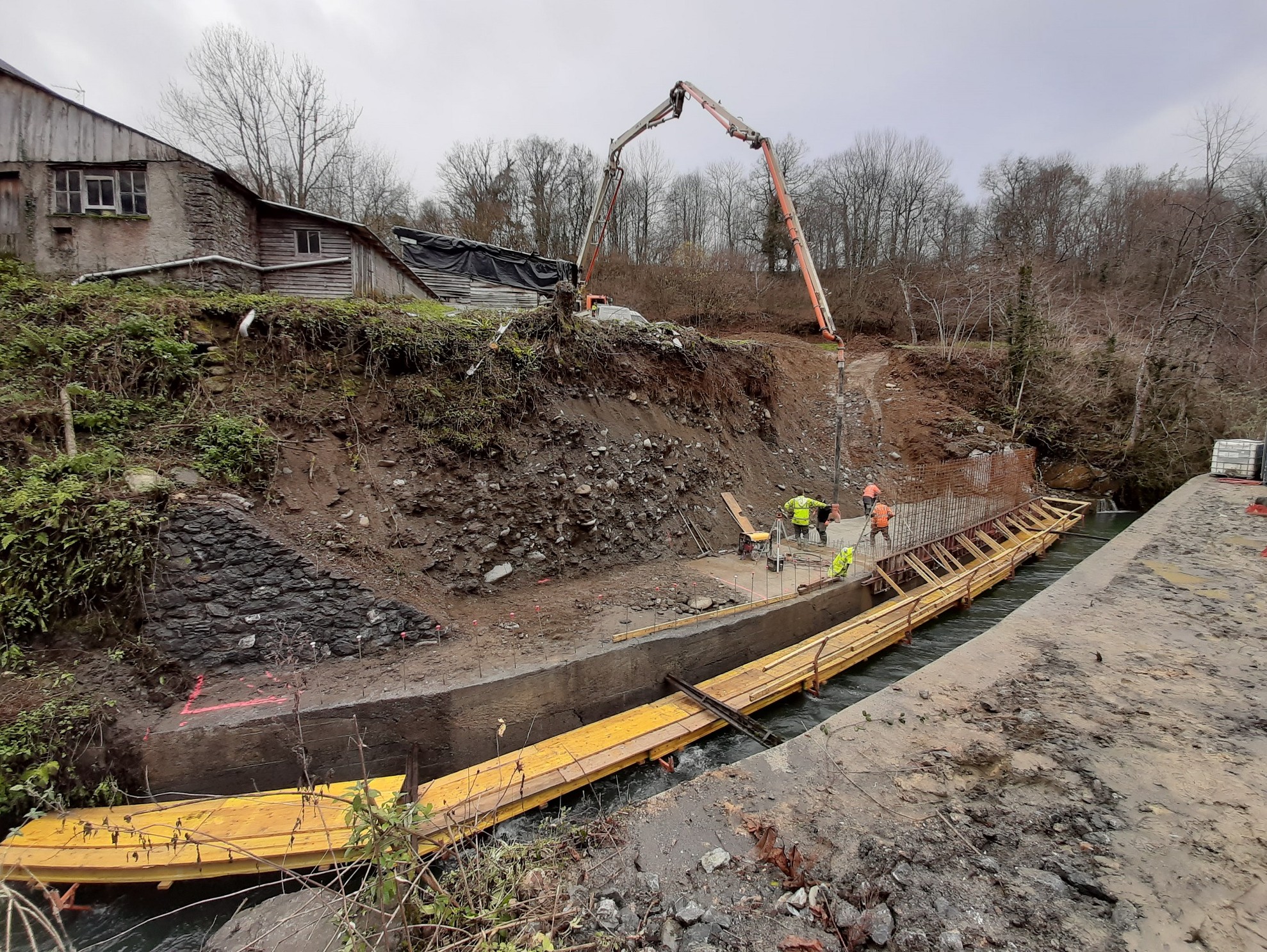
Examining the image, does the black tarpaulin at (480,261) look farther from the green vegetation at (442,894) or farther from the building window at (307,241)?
the green vegetation at (442,894)

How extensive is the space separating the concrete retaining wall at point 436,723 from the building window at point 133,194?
400 inches

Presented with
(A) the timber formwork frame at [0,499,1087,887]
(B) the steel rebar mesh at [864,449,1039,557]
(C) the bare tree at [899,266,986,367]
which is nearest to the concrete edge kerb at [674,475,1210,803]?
(A) the timber formwork frame at [0,499,1087,887]

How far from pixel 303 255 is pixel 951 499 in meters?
16.3

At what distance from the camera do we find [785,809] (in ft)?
11.7

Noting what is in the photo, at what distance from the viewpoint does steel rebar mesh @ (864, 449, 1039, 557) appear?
11.1 m

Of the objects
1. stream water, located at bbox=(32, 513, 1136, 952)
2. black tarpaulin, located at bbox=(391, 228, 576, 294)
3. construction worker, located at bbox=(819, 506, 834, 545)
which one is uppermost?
black tarpaulin, located at bbox=(391, 228, 576, 294)

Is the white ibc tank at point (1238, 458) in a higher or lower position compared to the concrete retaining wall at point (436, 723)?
higher

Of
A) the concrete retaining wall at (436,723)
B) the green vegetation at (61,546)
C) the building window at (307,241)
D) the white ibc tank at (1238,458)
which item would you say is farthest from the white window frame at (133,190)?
the white ibc tank at (1238,458)

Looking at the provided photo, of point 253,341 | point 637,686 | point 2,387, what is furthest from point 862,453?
point 2,387

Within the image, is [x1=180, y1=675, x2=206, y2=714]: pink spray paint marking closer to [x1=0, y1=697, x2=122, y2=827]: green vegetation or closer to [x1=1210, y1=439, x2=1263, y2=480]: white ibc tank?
[x1=0, y1=697, x2=122, y2=827]: green vegetation

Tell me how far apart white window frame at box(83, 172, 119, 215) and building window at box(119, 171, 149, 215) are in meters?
0.07

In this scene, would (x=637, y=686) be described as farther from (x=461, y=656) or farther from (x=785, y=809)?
(x=785, y=809)

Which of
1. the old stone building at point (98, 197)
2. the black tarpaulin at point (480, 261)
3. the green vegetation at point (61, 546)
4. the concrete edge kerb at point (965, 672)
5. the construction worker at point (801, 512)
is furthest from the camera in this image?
the black tarpaulin at point (480, 261)

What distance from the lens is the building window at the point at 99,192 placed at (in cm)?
952
